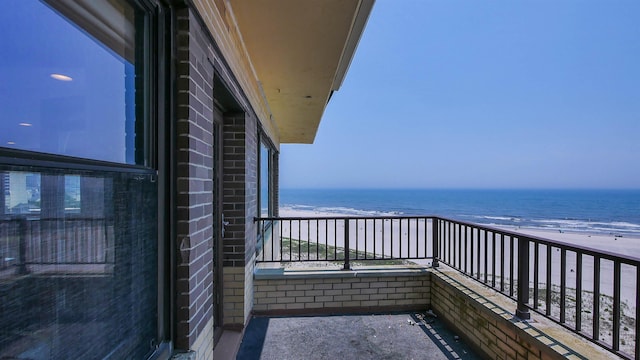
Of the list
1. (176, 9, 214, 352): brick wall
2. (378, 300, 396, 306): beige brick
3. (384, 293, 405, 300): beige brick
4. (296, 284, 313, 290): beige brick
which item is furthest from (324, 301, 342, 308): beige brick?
(176, 9, 214, 352): brick wall

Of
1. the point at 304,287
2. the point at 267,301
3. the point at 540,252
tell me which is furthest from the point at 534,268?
the point at 540,252

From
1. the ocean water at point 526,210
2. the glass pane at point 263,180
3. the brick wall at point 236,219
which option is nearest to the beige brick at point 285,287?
the brick wall at point 236,219

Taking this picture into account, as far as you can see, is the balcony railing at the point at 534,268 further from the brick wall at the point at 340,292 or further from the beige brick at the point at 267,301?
the beige brick at the point at 267,301

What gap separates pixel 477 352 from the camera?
2615mm

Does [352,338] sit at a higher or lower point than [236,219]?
lower

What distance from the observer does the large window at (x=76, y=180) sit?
61 cm

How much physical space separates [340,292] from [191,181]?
102 inches

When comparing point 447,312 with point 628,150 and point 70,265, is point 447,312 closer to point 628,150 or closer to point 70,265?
point 70,265

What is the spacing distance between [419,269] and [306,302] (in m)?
1.34

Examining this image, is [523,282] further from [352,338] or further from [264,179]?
[264,179]

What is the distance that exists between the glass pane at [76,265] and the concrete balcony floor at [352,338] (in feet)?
6.00

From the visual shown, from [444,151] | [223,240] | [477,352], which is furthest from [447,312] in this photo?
[444,151]

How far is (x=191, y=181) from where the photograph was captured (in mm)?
1379

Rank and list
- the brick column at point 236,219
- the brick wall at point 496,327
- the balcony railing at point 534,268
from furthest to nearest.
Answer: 1. the brick column at point 236,219
2. the brick wall at point 496,327
3. the balcony railing at point 534,268
